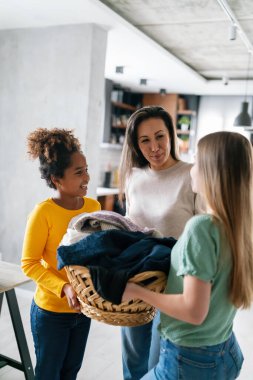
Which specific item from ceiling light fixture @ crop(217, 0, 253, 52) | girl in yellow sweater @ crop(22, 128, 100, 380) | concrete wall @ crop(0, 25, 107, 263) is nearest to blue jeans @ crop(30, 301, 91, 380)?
girl in yellow sweater @ crop(22, 128, 100, 380)

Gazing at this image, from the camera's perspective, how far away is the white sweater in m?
1.59

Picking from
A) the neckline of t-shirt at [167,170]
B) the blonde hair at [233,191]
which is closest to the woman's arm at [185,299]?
the blonde hair at [233,191]

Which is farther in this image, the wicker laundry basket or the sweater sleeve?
the sweater sleeve

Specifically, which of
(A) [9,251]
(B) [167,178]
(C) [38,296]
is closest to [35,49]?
(A) [9,251]

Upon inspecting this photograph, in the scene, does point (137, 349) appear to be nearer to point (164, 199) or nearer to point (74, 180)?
point (164, 199)

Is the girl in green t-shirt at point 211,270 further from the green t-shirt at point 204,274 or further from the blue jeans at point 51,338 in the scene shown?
the blue jeans at point 51,338

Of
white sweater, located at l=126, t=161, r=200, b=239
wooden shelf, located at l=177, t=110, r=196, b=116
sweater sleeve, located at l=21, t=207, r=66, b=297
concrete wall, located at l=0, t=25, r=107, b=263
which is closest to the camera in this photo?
sweater sleeve, located at l=21, t=207, r=66, b=297

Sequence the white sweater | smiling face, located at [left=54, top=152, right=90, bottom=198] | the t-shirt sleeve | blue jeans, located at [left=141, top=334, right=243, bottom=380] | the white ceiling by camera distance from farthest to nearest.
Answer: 1. the white ceiling
2. the white sweater
3. smiling face, located at [left=54, top=152, right=90, bottom=198]
4. blue jeans, located at [left=141, top=334, right=243, bottom=380]
5. the t-shirt sleeve

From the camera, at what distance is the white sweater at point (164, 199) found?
1591 mm

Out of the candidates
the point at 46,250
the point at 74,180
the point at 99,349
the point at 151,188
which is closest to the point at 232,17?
the point at 151,188

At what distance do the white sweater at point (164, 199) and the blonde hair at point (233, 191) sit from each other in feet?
1.87

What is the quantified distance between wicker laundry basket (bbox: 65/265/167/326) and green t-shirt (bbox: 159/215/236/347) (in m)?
0.05

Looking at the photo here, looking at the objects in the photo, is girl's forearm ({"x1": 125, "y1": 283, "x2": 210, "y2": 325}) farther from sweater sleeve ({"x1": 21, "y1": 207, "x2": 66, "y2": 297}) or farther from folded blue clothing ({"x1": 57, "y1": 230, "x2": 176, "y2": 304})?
sweater sleeve ({"x1": 21, "y1": 207, "x2": 66, "y2": 297})

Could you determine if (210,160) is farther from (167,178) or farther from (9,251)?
(9,251)
